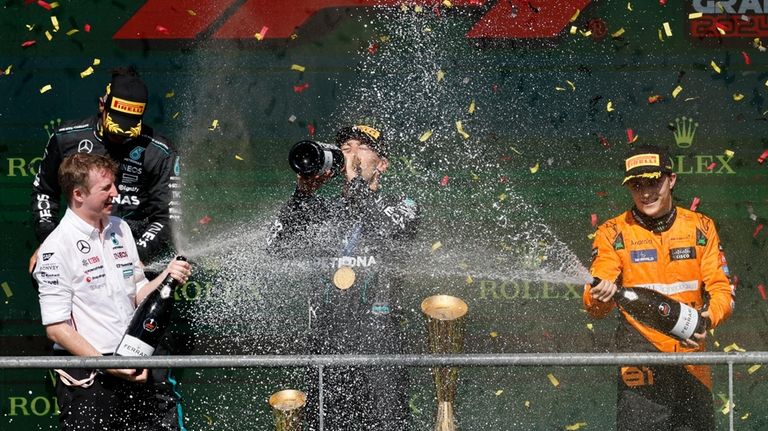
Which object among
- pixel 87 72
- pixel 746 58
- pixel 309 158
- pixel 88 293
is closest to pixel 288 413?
pixel 88 293

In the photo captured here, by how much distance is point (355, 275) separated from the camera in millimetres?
5301

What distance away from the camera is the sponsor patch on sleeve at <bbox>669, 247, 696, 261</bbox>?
17.8 feet

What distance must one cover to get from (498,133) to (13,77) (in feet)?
7.83

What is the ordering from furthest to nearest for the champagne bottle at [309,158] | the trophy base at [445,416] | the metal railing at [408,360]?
the champagne bottle at [309,158] → the trophy base at [445,416] → the metal railing at [408,360]

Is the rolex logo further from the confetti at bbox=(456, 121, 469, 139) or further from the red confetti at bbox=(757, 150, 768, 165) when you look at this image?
the confetti at bbox=(456, 121, 469, 139)

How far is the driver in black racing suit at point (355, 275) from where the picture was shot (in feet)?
17.0

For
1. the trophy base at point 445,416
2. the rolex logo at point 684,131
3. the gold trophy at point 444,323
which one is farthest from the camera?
the rolex logo at point 684,131

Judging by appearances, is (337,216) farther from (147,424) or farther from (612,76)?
(612,76)

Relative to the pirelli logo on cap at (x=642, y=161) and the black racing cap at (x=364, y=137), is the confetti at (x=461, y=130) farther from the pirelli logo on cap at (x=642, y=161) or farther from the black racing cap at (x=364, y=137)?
the pirelli logo on cap at (x=642, y=161)

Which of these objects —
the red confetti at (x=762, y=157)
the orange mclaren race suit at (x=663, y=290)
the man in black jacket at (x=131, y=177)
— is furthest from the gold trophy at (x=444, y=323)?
the red confetti at (x=762, y=157)

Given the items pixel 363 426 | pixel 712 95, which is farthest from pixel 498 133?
pixel 363 426

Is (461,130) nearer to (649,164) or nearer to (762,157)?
(649,164)

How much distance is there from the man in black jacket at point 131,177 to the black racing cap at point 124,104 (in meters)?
0.04

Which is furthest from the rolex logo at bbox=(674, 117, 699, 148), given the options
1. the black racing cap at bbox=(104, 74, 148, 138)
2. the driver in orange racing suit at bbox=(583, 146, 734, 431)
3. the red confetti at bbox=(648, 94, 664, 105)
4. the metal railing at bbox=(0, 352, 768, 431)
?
the black racing cap at bbox=(104, 74, 148, 138)
